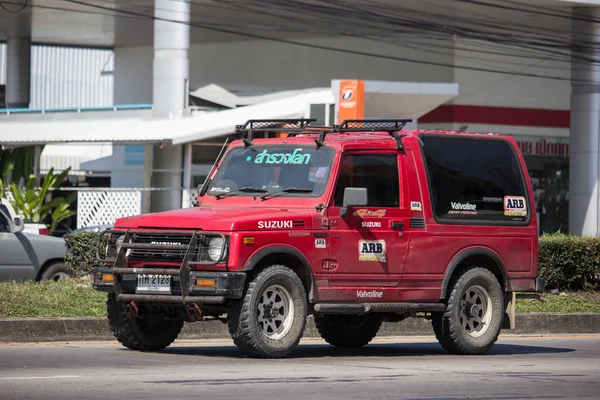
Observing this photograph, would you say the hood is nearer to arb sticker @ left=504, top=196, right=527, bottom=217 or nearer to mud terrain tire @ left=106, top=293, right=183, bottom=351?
mud terrain tire @ left=106, top=293, right=183, bottom=351

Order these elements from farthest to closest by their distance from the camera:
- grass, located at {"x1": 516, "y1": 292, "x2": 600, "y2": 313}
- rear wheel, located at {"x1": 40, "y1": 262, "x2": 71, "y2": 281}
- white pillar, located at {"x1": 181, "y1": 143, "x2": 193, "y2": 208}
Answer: white pillar, located at {"x1": 181, "y1": 143, "x2": 193, "y2": 208}, rear wheel, located at {"x1": 40, "y1": 262, "x2": 71, "y2": 281}, grass, located at {"x1": 516, "y1": 292, "x2": 600, "y2": 313}

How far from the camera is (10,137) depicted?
1394 inches

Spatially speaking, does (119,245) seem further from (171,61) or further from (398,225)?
(171,61)

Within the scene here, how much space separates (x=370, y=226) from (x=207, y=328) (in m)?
3.53

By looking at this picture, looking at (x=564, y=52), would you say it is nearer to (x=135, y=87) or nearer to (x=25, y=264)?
(x=135, y=87)

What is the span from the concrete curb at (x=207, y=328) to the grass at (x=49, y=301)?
0.37 meters

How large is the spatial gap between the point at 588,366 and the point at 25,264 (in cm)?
1013

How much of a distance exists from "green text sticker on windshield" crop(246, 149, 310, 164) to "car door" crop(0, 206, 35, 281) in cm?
741

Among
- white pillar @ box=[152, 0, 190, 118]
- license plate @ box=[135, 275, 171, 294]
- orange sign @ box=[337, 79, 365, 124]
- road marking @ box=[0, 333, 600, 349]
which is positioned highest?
white pillar @ box=[152, 0, 190, 118]

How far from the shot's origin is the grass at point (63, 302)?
15.0m

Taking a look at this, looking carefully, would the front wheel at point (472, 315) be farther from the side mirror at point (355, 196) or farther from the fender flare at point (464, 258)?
the side mirror at point (355, 196)

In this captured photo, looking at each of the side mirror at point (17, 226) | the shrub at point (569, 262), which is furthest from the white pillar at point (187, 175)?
the shrub at point (569, 262)

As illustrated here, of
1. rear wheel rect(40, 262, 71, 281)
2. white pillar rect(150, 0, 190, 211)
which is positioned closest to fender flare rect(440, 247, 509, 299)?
rear wheel rect(40, 262, 71, 281)

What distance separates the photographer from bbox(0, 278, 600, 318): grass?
14953mm
